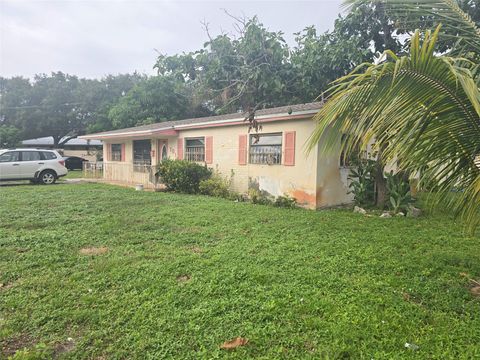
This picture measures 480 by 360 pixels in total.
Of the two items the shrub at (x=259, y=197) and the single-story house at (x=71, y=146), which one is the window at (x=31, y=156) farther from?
the single-story house at (x=71, y=146)

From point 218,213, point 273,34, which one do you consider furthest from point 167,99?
point 218,213

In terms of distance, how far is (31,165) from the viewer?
1302cm

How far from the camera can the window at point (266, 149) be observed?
377 inches

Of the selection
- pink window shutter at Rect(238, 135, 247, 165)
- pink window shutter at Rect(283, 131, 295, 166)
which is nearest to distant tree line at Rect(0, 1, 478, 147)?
pink window shutter at Rect(238, 135, 247, 165)

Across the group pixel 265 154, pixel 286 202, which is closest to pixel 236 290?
pixel 286 202

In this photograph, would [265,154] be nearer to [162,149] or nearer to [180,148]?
[180,148]

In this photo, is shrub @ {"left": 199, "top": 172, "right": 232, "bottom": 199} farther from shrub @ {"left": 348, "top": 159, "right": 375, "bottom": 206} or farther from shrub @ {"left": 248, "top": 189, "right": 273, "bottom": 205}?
shrub @ {"left": 348, "top": 159, "right": 375, "bottom": 206}

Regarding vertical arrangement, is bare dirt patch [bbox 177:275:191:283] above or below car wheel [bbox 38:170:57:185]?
below

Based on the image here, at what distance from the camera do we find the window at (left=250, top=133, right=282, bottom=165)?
9577 mm

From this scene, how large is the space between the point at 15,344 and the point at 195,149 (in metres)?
10.4

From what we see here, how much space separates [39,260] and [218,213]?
389 centimetres

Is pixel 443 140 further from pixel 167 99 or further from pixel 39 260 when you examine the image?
pixel 167 99

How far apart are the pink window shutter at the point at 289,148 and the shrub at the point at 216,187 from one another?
2.40 meters

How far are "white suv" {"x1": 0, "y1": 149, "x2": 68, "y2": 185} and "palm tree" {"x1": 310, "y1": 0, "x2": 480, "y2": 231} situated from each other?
14070 mm
